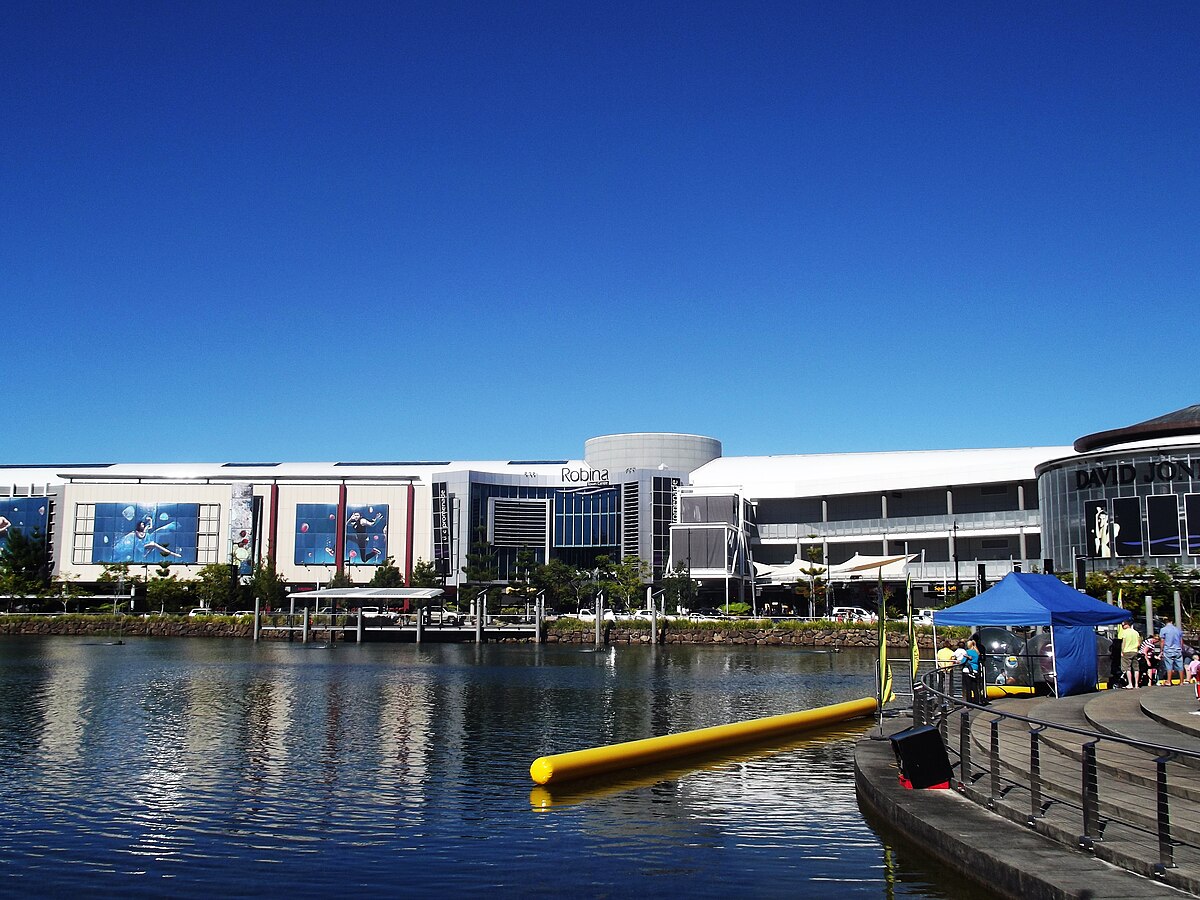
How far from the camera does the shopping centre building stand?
109312mm

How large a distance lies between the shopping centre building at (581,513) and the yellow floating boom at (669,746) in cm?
7592

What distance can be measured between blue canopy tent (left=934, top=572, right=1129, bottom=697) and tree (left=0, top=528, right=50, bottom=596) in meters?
104

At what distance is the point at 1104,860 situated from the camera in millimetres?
12195

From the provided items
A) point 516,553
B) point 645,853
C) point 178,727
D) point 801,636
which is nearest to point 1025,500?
point 801,636

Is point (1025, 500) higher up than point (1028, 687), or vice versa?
point (1025, 500)

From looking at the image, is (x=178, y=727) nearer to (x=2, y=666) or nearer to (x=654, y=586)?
(x=2, y=666)

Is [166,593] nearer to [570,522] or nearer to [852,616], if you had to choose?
[570,522]

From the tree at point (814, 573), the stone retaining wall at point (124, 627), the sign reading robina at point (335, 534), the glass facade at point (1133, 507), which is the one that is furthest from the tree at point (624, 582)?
the glass facade at point (1133, 507)

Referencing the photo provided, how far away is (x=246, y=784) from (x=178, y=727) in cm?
975

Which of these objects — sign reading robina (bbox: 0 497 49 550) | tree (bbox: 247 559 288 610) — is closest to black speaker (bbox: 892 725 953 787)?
tree (bbox: 247 559 288 610)

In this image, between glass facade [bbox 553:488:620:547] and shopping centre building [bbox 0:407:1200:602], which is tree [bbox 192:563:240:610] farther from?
glass facade [bbox 553:488:620:547]

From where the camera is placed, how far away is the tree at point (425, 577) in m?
115

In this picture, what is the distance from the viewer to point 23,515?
12631cm

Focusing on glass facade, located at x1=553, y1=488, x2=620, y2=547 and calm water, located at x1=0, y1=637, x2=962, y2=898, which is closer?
calm water, located at x1=0, y1=637, x2=962, y2=898
